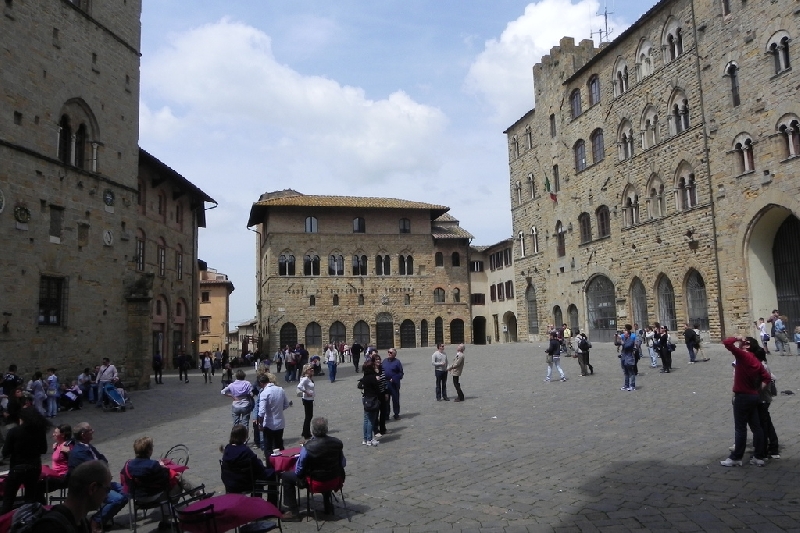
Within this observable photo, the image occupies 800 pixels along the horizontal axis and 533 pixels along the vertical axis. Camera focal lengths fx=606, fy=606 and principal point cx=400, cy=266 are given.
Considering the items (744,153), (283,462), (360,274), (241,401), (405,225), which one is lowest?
(283,462)

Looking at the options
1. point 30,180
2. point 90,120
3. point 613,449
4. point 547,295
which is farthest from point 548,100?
point 613,449

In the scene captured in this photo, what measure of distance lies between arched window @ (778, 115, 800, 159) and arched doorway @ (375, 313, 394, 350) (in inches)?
1205

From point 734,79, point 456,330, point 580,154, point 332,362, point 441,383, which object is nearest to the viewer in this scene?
point 441,383

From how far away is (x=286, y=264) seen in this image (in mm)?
46719

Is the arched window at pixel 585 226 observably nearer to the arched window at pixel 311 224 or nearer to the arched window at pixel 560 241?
the arched window at pixel 560 241

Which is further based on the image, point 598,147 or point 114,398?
point 598,147

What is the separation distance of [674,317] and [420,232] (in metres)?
24.3

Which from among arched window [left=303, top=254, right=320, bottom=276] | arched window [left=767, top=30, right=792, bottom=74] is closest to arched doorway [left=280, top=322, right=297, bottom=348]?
arched window [left=303, top=254, right=320, bottom=276]

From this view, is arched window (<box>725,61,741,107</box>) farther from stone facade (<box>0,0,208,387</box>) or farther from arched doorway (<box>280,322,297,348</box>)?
arched doorway (<box>280,322,297,348</box>)

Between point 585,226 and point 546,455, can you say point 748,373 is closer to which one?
point 546,455

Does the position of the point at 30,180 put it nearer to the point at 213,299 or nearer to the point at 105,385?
the point at 105,385

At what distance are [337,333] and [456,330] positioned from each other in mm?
9883

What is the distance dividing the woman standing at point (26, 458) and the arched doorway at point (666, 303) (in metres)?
27.1

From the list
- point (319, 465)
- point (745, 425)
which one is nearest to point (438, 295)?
point (745, 425)
